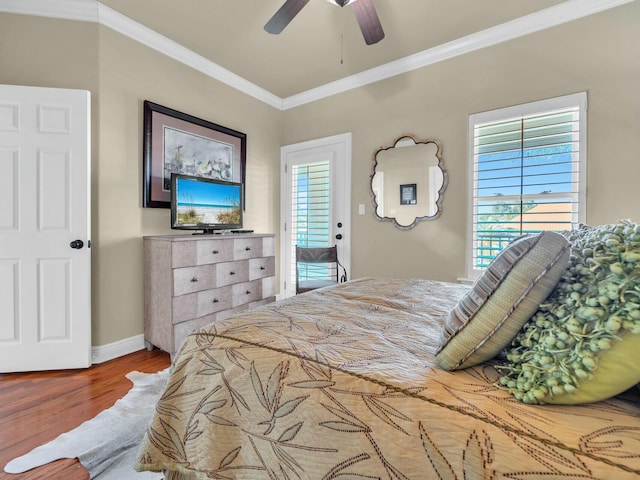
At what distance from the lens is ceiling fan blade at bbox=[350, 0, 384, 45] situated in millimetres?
1928

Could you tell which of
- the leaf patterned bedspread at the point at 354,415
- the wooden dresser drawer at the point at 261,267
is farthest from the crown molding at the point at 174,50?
the leaf patterned bedspread at the point at 354,415

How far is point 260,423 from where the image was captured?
2.63 ft

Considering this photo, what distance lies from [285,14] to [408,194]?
194cm

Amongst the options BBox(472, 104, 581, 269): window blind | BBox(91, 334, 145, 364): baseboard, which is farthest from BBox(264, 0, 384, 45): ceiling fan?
BBox(91, 334, 145, 364): baseboard

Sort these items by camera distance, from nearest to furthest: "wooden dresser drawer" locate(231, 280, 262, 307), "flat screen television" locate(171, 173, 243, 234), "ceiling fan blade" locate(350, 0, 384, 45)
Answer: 1. "ceiling fan blade" locate(350, 0, 384, 45)
2. "flat screen television" locate(171, 173, 243, 234)
3. "wooden dresser drawer" locate(231, 280, 262, 307)

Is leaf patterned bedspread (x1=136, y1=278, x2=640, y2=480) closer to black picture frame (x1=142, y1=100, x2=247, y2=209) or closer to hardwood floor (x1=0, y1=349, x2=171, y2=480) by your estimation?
hardwood floor (x1=0, y1=349, x2=171, y2=480)

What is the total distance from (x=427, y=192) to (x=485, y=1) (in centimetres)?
157

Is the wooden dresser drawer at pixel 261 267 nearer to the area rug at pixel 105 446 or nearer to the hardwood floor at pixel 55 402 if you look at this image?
the hardwood floor at pixel 55 402

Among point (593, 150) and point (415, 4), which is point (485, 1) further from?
point (593, 150)

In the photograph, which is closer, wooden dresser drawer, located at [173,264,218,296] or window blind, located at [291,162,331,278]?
wooden dresser drawer, located at [173,264,218,296]

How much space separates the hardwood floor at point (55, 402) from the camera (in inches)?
53.4

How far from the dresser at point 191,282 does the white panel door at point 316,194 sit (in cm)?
99

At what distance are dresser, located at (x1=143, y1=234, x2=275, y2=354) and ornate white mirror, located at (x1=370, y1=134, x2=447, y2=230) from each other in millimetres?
1491

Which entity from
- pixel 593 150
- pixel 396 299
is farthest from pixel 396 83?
pixel 396 299
